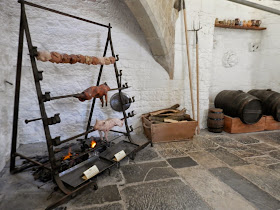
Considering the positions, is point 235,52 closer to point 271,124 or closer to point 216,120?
point 271,124

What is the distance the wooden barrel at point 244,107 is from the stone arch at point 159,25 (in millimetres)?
1188

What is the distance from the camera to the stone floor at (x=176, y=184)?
61.1 inches

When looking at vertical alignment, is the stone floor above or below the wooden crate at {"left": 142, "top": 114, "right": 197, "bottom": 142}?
below

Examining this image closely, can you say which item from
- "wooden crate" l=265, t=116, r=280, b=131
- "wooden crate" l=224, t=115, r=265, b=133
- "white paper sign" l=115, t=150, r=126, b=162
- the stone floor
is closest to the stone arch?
"wooden crate" l=224, t=115, r=265, b=133

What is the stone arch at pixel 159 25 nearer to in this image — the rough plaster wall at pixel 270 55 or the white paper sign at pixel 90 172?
the white paper sign at pixel 90 172

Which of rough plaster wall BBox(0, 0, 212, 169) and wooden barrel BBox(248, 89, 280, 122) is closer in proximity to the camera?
rough plaster wall BBox(0, 0, 212, 169)

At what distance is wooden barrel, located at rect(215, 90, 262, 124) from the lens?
3.12 metres

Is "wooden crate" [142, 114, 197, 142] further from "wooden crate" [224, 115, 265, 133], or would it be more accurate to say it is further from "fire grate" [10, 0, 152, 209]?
"wooden crate" [224, 115, 265, 133]

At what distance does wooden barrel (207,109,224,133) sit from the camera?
326 cm

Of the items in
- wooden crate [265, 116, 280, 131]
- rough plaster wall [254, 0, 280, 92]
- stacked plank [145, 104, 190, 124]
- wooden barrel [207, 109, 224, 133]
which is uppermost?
rough plaster wall [254, 0, 280, 92]

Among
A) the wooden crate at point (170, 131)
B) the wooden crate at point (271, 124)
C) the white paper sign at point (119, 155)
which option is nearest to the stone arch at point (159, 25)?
the wooden crate at point (170, 131)

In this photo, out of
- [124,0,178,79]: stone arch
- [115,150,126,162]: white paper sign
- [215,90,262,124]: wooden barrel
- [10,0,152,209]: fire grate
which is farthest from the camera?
[215,90,262,124]: wooden barrel

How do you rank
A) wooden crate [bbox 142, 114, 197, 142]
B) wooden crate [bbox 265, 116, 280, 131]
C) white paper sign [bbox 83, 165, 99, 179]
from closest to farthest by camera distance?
white paper sign [bbox 83, 165, 99, 179]
wooden crate [bbox 142, 114, 197, 142]
wooden crate [bbox 265, 116, 280, 131]

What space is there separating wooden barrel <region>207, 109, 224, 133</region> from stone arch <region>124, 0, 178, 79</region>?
Result: 100 cm
